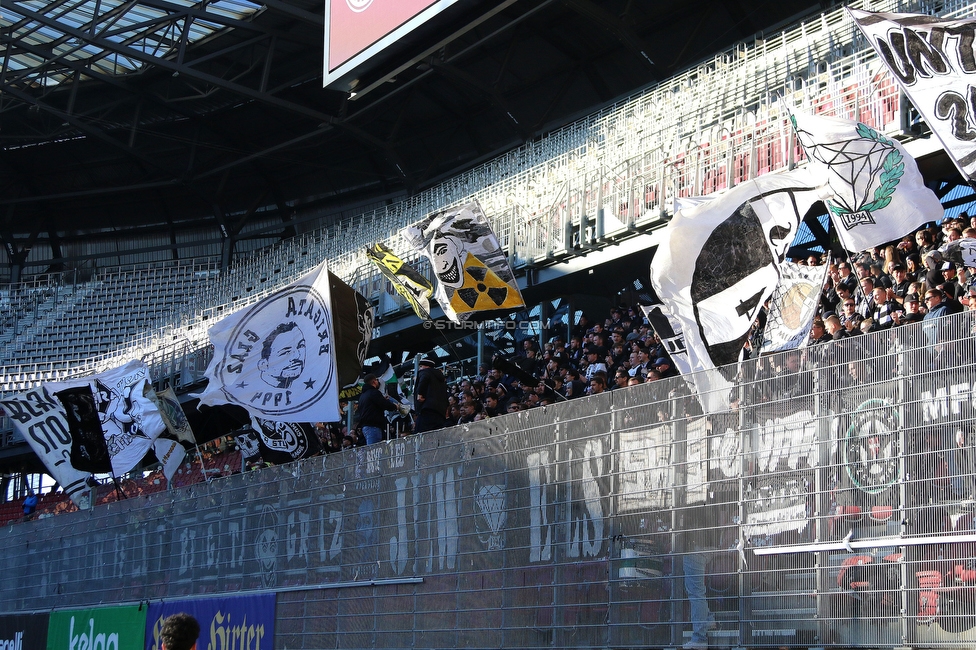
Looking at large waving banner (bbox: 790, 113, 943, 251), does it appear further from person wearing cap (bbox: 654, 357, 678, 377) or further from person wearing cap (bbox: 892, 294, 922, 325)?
person wearing cap (bbox: 654, 357, 678, 377)

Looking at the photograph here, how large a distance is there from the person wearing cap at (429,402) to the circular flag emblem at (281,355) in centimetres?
102

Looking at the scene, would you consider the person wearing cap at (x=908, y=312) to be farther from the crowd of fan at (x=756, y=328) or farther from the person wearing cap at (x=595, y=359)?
the person wearing cap at (x=595, y=359)

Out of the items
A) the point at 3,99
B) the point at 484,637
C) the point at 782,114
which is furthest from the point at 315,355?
the point at 3,99

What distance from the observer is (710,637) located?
6.74 m

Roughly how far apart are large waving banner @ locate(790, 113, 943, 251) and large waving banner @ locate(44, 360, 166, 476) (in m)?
10.4

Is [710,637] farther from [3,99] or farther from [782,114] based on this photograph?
[3,99]

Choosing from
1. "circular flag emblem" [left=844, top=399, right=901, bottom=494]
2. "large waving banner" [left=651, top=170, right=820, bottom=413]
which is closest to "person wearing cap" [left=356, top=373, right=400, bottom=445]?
"large waving banner" [left=651, top=170, right=820, bottom=413]

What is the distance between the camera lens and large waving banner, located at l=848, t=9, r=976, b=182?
8391 mm

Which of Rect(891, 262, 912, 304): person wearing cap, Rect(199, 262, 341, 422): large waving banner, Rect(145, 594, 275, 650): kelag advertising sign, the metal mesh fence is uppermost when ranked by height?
Rect(891, 262, 912, 304): person wearing cap

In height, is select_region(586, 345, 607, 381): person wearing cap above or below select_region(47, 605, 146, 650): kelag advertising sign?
above

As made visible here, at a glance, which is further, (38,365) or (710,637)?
(38,365)

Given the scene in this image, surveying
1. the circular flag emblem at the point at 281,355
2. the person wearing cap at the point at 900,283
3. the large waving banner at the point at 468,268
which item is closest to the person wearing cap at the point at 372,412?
the circular flag emblem at the point at 281,355

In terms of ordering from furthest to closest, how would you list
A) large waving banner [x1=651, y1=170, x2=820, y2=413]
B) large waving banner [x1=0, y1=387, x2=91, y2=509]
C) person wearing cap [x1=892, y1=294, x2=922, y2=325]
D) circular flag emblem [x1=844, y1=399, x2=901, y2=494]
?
large waving banner [x1=0, y1=387, x2=91, y2=509], person wearing cap [x1=892, y1=294, x2=922, y2=325], large waving banner [x1=651, y1=170, x2=820, y2=413], circular flag emblem [x1=844, y1=399, x2=901, y2=494]

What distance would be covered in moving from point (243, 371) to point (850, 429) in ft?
26.5
